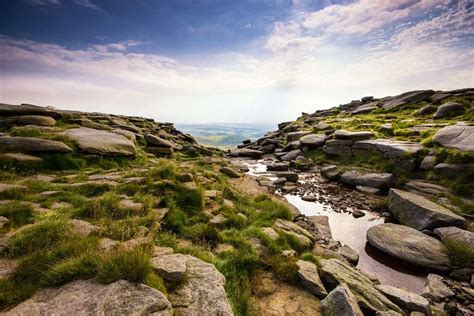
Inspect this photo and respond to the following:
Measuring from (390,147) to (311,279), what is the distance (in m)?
19.7

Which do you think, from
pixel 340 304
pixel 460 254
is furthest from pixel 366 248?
pixel 340 304

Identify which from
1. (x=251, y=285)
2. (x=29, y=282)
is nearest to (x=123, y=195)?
(x=29, y=282)

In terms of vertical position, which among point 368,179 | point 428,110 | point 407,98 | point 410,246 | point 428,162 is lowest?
point 410,246

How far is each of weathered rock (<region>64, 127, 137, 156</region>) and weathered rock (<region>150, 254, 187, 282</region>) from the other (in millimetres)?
12349

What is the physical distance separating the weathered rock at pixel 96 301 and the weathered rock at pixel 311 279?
4.28m

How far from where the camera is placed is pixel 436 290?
7.39 meters

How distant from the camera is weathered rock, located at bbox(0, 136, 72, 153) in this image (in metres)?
12.1

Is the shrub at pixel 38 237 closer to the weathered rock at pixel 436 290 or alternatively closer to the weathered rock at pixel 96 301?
the weathered rock at pixel 96 301

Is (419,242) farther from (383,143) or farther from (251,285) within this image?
(383,143)

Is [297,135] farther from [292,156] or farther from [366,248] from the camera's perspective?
[366,248]

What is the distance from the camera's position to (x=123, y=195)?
372 inches

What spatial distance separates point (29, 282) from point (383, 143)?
2658 centimetres

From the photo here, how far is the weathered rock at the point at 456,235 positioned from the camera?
8.93 m

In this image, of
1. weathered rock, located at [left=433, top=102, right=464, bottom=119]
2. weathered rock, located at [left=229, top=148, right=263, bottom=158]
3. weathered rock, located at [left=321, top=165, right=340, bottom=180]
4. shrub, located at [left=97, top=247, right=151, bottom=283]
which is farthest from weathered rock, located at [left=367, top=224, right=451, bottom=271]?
weathered rock, located at [left=229, top=148, right=263, bottom=158]
